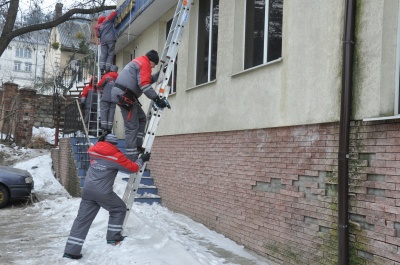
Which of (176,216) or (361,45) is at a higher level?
(361,45)

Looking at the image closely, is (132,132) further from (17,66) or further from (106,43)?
(17,66)

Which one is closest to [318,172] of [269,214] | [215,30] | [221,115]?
[269,214]

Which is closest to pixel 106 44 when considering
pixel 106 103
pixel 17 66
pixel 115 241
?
pixel 106 103

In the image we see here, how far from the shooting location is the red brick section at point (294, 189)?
13.2 feet

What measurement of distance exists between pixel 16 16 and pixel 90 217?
13.3 m

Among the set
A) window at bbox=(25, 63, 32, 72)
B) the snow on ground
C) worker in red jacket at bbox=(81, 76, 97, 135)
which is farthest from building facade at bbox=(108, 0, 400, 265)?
window at bbox=(25, 63, 32, 72)

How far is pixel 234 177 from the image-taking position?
6.59 meters

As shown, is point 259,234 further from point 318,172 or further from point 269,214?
point 318,172

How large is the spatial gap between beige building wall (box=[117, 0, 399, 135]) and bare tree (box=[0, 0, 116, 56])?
32.5 ft

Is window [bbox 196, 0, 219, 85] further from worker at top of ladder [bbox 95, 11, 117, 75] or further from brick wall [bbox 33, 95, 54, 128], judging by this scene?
brick wall [bbox 33, 95, 54, 128]

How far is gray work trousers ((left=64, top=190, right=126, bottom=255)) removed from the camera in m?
5.29

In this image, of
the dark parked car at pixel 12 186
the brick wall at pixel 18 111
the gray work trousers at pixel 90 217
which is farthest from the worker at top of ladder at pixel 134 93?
the brick wall at pixel 18 111

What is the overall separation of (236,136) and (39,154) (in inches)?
487

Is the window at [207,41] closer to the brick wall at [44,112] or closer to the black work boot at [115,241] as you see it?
the black work boot at [115,241]
